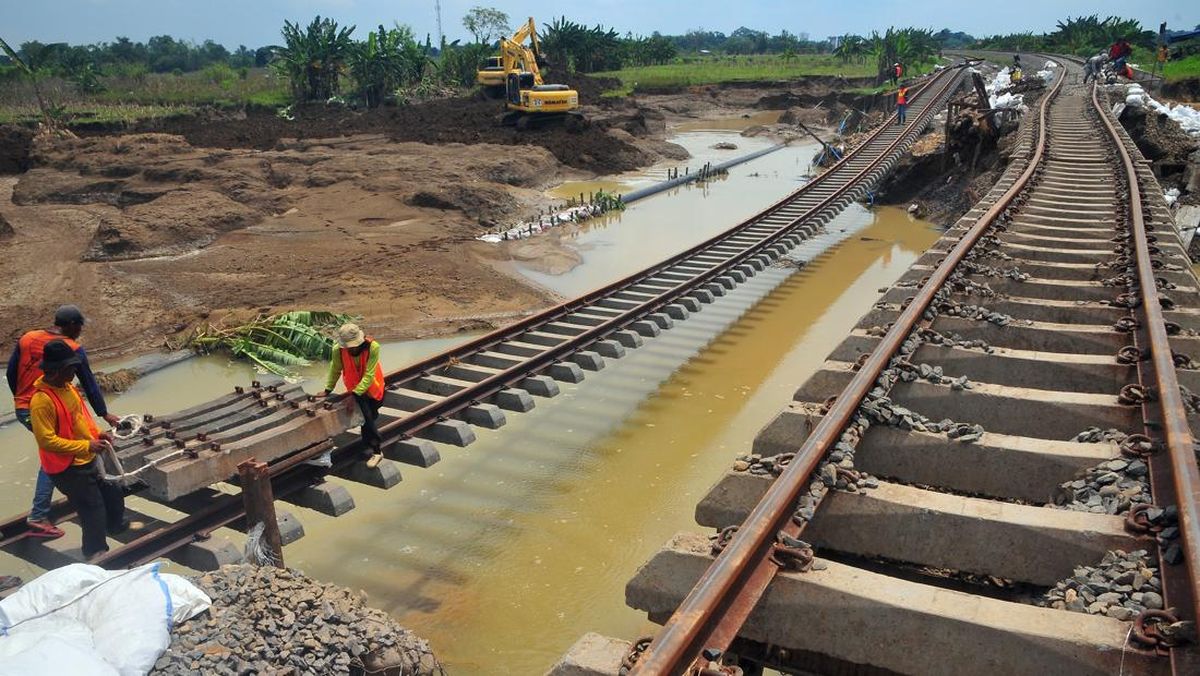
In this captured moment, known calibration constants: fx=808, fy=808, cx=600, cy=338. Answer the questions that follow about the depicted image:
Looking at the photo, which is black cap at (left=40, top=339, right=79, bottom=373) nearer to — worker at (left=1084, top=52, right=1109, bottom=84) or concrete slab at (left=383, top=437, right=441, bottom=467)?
concrete slab at (left=383, top=437, right=441, bottom=467)

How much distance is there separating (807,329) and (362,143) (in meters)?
23.7

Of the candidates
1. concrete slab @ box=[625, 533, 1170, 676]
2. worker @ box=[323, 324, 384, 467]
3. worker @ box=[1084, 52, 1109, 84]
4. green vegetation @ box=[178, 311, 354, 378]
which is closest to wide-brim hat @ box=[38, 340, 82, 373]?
worker @ box=[323, 324, 384, 467]

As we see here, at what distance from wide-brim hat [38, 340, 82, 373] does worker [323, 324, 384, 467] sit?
1667mm

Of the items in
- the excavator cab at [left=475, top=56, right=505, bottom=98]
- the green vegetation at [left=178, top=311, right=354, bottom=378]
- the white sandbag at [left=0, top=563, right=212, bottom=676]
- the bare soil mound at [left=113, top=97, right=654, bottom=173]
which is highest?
the excavator cab at [left=475, top=56, right=505, bottom=98]

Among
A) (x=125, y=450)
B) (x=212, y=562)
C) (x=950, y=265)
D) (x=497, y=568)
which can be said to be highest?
(x=950, y=265)

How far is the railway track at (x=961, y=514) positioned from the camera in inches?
113

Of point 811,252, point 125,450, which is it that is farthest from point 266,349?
point 811,252

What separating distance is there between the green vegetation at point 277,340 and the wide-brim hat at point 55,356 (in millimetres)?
6026

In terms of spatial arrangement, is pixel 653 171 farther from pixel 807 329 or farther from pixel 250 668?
pixel 250 668

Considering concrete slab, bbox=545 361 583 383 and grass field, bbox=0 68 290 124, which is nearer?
concrete slab, bbox=545 361 583 383

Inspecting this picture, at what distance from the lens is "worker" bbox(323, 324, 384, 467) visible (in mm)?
5883

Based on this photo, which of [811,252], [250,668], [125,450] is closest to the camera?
[250,668]

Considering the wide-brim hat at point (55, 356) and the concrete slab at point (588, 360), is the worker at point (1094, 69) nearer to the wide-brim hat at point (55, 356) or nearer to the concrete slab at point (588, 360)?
the concrete slab at point (588, 360)

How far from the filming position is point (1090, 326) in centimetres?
627
